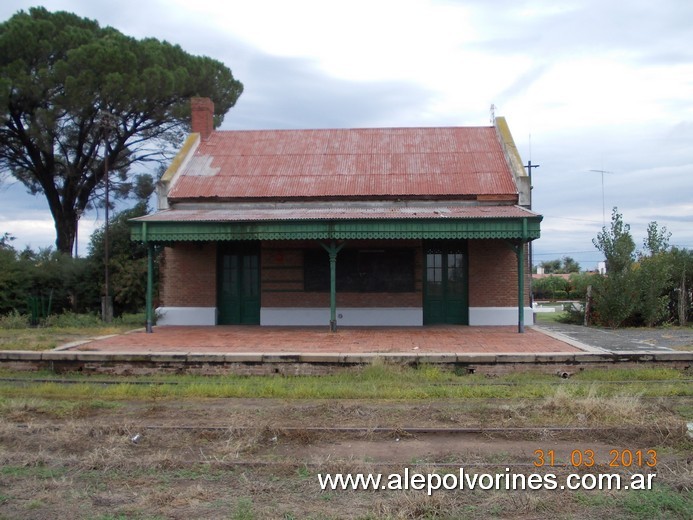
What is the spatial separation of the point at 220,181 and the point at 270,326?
15.7ft

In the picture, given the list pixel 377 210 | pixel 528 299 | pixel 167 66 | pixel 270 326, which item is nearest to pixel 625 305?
pixel 528 299

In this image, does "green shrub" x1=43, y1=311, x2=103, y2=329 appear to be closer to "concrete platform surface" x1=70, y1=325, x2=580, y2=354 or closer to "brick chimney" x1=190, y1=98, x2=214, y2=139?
"concrete platform surface" x1=70, y1=325, x2=580, y2=354

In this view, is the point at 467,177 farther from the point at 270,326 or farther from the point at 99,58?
the point at 99,58

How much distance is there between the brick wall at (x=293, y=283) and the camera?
1758 cm

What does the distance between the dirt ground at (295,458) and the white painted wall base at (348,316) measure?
8.61 m

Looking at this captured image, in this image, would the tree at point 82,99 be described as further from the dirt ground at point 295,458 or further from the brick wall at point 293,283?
the dirt ground at point 295,458

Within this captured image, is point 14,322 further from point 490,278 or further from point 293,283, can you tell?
point 490,278

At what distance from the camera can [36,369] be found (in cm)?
1197

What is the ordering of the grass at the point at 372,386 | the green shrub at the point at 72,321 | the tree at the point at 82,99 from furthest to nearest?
the tree at the point at 82,99
the green shrub at the point at 72,321
the grass at the point at 372,386

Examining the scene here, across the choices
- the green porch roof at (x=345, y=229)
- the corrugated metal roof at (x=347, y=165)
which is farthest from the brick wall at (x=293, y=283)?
the green porch roof at (x=345, y=229)

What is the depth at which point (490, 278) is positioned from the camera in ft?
57.3

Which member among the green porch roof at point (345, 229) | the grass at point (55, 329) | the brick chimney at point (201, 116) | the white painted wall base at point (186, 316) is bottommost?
the grass at point (55, 329)

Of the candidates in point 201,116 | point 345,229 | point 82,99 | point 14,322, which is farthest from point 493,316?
point 82,99

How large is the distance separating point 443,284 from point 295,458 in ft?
39.8
